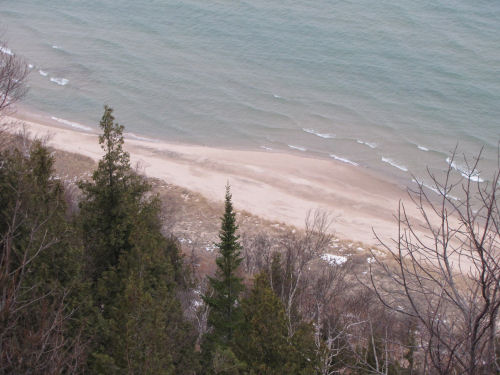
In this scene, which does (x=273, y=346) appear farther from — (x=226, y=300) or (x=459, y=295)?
(x=459, y=295)

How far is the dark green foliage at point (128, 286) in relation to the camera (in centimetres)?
894

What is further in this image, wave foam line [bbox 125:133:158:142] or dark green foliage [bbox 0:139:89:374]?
wave foam line [bbox 125:133:158:142]

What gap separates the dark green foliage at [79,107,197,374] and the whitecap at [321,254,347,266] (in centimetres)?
1078

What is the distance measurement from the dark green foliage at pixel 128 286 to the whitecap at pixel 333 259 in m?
10.8

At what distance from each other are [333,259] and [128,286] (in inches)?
619

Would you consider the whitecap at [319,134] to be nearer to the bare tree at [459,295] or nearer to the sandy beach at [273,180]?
the sandy beach at [273,180]

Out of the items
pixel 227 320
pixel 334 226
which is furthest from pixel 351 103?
pixel 227 320

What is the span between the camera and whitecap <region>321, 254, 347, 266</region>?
23.7 m

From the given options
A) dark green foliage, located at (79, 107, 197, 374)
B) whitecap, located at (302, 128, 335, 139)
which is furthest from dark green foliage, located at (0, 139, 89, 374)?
whitecap, located at (302, 128, 335, 139)

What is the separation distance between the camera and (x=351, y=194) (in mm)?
33219

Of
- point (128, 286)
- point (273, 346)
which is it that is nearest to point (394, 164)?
point (273, 346)

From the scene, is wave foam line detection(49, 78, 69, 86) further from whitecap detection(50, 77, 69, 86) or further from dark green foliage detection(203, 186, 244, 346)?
dark green foliage detection(203, 186, 244, 346)

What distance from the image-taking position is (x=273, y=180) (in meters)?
34.1

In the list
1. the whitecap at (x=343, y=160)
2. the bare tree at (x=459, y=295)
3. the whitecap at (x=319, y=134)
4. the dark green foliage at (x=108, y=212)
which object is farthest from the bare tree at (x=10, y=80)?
the whitecap at (x=319, y=134)
